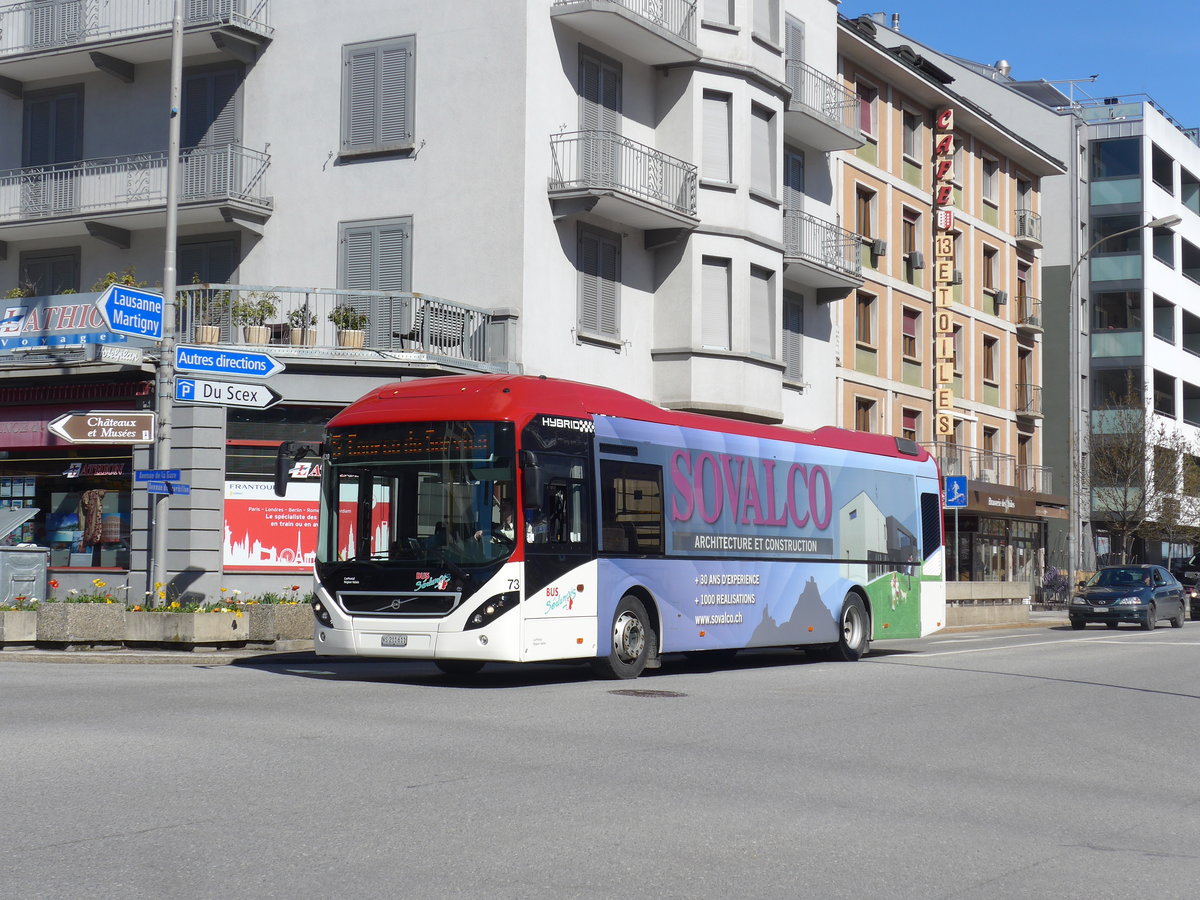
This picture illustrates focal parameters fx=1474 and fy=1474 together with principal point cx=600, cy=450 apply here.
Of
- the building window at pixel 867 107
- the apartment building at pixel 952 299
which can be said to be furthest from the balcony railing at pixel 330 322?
the building window at pixel 867 107

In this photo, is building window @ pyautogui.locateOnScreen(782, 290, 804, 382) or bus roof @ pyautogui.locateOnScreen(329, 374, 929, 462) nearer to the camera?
bus roof @ pyautogui.locateOnScreen(329, 374, 929, 462)

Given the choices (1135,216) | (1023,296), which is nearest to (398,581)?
(1023,296)

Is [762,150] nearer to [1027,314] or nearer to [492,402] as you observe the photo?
[492,402]

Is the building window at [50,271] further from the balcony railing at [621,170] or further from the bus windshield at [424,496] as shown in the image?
the bus windshield at [424,496]

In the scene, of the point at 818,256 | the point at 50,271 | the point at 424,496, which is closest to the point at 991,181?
the point at 818,256

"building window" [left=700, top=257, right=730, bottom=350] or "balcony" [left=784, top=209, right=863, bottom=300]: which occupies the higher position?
"balcony" [left=784, top=209, right=863, bottom=300]

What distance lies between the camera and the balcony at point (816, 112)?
32.3 metres

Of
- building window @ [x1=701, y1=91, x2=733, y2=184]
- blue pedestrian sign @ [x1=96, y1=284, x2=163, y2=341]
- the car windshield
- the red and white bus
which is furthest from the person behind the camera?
the car windshield

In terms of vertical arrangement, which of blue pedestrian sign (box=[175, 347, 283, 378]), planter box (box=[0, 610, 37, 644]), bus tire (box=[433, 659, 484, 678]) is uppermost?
blue pedestrian sign (box=[175, 347, 283, 378])

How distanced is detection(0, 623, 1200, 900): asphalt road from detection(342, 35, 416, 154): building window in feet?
44.5

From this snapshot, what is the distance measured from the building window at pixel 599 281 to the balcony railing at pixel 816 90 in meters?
6.90

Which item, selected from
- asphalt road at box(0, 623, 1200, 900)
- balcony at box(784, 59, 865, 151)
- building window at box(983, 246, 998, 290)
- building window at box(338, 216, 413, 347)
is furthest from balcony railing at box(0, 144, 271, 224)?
building window at box(983, 246, 998, 290)

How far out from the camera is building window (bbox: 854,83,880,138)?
3959cm

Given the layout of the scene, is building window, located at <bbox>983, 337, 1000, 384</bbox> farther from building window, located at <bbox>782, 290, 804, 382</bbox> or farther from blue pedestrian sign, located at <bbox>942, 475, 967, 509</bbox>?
blue pedestrian sign, located at <bbox>942, 475, 967, 509</bbox>
